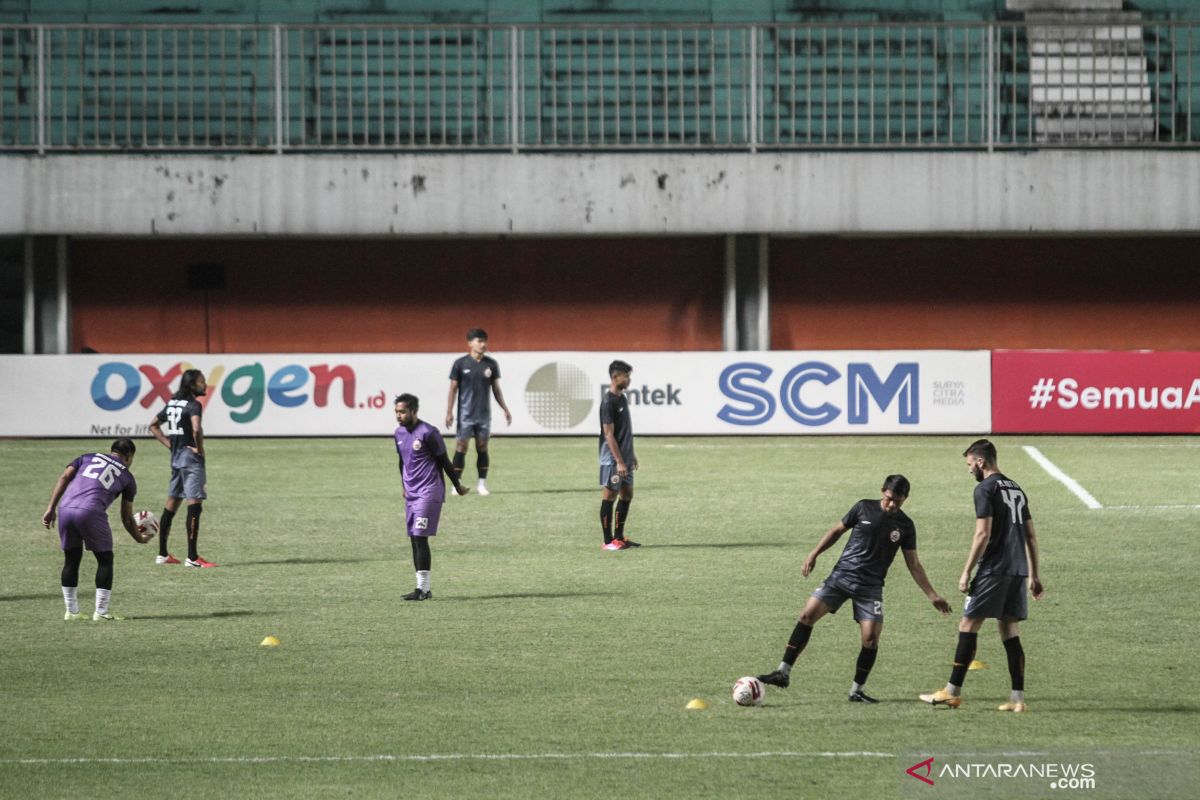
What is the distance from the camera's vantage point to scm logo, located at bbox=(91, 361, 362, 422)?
28.2 m

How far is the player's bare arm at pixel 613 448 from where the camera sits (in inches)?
684

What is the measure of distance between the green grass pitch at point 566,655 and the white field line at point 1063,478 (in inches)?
9.8

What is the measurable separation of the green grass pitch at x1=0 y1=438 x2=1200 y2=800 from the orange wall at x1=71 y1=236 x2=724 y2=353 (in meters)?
9.66

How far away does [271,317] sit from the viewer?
106 feet

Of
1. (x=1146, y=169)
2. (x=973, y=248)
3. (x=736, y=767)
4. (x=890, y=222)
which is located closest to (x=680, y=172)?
(x=890, y=222)

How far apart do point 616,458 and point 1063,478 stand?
8.20 metres

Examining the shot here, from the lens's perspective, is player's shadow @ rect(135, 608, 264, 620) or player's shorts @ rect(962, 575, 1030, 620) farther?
player's shadow @ rect(135, 608, 264, 620)

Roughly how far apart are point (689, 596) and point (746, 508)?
5.87 m

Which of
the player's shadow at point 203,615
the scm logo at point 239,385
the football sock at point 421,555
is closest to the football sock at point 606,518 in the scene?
the football sock at point 421,555

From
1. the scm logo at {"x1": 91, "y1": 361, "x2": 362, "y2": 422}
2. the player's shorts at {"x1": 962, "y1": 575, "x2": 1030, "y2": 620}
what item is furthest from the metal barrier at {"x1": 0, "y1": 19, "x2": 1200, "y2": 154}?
the player's shorts at {"x1": 962, "y1": 575, "x2": 1030, "y2": 620}

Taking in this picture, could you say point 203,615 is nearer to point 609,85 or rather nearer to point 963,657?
point 963,657

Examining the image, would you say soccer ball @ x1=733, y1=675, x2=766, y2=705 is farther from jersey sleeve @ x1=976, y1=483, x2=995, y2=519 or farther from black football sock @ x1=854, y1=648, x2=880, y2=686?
Answer: jersey sleeve @ x1=976, y1=483, x2=995, y2=519

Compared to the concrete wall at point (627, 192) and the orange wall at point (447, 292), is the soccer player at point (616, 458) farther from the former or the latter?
the orange wall at point (447, 292)

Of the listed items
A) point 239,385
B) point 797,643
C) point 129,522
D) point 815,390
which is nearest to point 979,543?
point 797,643
